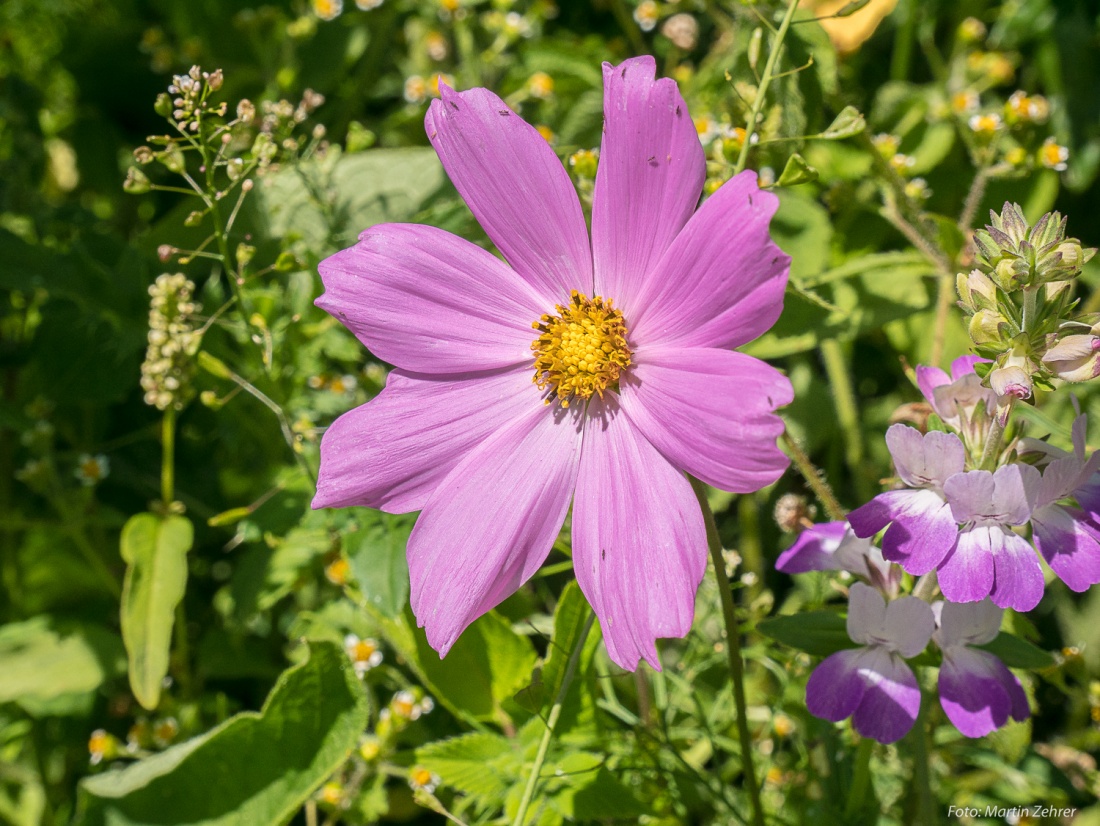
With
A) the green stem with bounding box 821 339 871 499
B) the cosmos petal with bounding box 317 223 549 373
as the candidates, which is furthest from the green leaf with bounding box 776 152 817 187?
the green stem with bounding box 821 339 871 499

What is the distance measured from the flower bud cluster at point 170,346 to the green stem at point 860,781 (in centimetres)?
86

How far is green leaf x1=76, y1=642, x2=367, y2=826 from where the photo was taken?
4.22 feet

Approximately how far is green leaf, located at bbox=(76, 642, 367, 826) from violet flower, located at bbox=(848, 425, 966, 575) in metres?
0.70

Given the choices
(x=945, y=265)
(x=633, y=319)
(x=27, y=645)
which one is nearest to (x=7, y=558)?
(x=27, y=645)

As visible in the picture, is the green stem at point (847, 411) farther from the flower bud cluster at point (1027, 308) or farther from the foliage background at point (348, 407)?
the flower bud cluster at point (1027, 308)

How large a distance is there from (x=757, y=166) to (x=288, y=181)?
28.6 inches

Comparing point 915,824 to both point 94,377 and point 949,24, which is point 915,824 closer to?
point 94,377

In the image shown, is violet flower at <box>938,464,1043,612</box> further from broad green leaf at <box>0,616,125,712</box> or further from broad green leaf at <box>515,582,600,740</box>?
broad green leaf at <box>0,616,125,712</box>

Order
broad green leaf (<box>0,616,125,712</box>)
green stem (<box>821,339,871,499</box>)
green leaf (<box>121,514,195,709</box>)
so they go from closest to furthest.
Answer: green leaf (<box>121,514,195,709</box>) → broad green leaf (<box>0,616,125,712</box>) → green stem (<box>821,339,871,499</box>)

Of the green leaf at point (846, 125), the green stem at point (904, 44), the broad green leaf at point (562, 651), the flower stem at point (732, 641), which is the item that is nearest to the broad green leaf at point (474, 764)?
the broad green leaf at point (562, 651)

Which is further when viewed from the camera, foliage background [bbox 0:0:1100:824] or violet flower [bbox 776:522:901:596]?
foliage background [bbox 0:0:1100:824]

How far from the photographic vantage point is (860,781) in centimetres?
108

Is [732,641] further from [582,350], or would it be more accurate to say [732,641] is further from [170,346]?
[170,346]

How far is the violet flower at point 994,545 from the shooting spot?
837 mm
